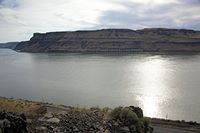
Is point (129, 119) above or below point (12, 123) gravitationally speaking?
below

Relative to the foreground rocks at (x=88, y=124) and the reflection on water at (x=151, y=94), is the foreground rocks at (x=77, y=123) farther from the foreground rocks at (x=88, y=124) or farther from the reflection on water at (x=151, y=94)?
the reflection on water at (x=151, y=94)

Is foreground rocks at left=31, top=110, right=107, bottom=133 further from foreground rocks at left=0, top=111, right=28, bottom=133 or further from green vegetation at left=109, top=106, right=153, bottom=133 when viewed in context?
foreground rocks at left=0, top=111, right=28, bottom=133

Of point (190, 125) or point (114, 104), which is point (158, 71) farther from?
point (190, 125)

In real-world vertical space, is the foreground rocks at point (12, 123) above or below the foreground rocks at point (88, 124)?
above

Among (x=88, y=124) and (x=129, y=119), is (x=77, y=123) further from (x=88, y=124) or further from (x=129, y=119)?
(x=129, y=119)

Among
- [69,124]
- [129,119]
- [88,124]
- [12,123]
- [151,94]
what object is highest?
[12,123]

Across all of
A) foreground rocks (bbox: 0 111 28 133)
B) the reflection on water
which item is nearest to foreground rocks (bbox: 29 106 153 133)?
foreground rocks (bbox: 0 111 28 133)

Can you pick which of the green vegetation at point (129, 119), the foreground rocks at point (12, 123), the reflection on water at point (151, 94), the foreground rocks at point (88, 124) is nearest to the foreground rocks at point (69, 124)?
the foreground rocks at point (88, 124)

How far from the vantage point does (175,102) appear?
4325 cm

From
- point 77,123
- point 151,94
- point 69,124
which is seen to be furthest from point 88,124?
point 151,94

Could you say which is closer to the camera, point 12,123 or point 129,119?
point 12,123

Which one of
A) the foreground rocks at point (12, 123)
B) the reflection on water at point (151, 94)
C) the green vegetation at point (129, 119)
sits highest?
the foreground rocks at point (12, 123)

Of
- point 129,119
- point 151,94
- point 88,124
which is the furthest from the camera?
point 151,94

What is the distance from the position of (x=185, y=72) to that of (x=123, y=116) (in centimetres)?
5905
